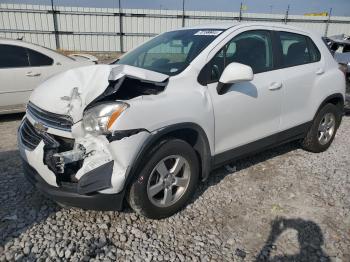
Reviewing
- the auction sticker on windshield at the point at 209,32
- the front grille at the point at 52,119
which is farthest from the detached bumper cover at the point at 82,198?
the auction sticker on windshield at the point at 209,32

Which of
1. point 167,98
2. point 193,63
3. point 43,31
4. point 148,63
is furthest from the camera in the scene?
point 43,31

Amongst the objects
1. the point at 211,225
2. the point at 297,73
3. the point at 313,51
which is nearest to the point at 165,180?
the point at 211,225

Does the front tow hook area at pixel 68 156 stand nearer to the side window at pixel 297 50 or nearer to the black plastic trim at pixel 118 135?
the black plastic trim at pixel 118 135

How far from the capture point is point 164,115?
2697 mm

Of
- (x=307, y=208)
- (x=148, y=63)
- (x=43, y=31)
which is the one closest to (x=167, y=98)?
(x=148, y=63)

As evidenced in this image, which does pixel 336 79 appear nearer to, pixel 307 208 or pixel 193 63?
pixel 307 208

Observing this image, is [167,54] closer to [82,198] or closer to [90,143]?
[90,143]

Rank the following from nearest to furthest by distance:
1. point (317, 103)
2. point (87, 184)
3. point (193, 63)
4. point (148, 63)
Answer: point (87, 184) < point (193, 63) < point (148, 63) < point (317, 103)

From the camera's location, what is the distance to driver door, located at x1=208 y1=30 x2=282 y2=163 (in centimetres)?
318

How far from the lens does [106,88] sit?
2561 millimetres

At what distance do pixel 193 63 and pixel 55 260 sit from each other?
204cm

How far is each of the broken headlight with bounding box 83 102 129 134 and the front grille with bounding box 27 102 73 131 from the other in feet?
0.52

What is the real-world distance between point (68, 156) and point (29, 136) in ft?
2.26

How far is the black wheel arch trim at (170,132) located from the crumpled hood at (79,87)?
1.43 ft
